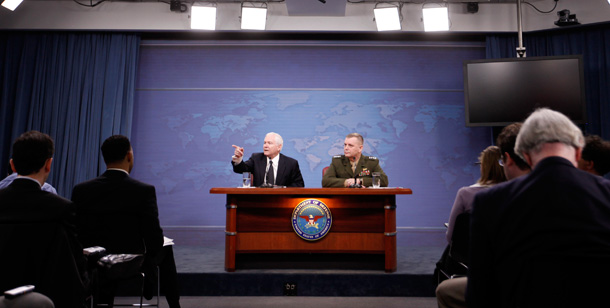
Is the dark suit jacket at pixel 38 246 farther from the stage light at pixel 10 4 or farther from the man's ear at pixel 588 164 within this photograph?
the stage light at pixel 10 4

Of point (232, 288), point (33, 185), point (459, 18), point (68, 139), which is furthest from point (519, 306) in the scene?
point (68, 139)

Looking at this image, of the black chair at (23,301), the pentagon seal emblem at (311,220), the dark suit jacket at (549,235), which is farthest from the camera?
the pentagon seal emblem at (311,220)

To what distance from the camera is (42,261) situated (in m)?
1.67

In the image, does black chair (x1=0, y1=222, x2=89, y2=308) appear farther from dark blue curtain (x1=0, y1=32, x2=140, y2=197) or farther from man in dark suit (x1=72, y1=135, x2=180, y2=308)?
dark blue curtain (x1=0, y1=32, x2=140, y2=197)

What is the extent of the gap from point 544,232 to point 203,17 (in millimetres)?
5150

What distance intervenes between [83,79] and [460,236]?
5323mm

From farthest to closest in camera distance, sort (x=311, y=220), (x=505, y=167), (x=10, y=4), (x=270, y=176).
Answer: (x=10, y=4) < (x=270, y=176) < (x=311, y=220) < (x=505, y=167)

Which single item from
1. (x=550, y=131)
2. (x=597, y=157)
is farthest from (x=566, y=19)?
(x=550, y=131)

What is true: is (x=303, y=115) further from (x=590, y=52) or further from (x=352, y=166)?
(x=590, y=52)

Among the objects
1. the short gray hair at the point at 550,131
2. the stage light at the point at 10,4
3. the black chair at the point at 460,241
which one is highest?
the stage light at the point at 10,4

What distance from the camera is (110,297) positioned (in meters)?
2.61

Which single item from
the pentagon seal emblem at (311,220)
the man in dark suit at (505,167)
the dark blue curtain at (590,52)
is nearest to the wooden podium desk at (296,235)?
the pentagon seal emblem at (311,220)

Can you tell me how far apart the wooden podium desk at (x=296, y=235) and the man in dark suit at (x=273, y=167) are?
36.9 inches

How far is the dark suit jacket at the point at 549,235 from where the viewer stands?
109cm
